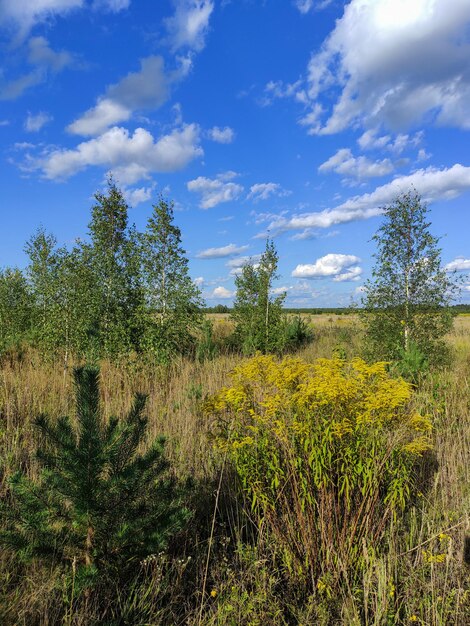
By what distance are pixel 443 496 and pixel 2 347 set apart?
35.7 ft

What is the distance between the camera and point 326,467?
8.18ft

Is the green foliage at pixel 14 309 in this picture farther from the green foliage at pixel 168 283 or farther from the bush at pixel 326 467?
the bush at pixel 326 467

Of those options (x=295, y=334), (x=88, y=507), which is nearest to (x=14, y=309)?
(x=295, y=334)

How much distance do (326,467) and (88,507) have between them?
1510mm

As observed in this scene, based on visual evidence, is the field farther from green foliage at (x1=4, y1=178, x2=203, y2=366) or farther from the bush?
green foliage at (x1=4, y1=178, x2=203, y2=366)

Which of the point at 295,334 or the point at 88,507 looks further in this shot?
the point at 295,334

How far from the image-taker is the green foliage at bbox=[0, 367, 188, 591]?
71.4 inches

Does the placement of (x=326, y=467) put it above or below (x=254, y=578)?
above

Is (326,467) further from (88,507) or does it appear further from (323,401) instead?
(88,507)

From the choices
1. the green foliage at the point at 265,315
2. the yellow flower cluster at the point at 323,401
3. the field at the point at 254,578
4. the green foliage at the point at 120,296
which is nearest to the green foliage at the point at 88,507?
the field at the point at 254,578

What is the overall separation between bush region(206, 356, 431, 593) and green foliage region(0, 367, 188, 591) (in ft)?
2.55

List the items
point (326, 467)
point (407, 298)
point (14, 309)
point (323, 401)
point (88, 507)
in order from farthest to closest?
1. point (14, 309)
2. point (407, 298)
3. point (326, 467)
4. point (323, 401)
5. point (88, 507)

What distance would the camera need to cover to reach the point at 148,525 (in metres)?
2.03

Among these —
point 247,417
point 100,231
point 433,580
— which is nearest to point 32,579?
point 247,417
